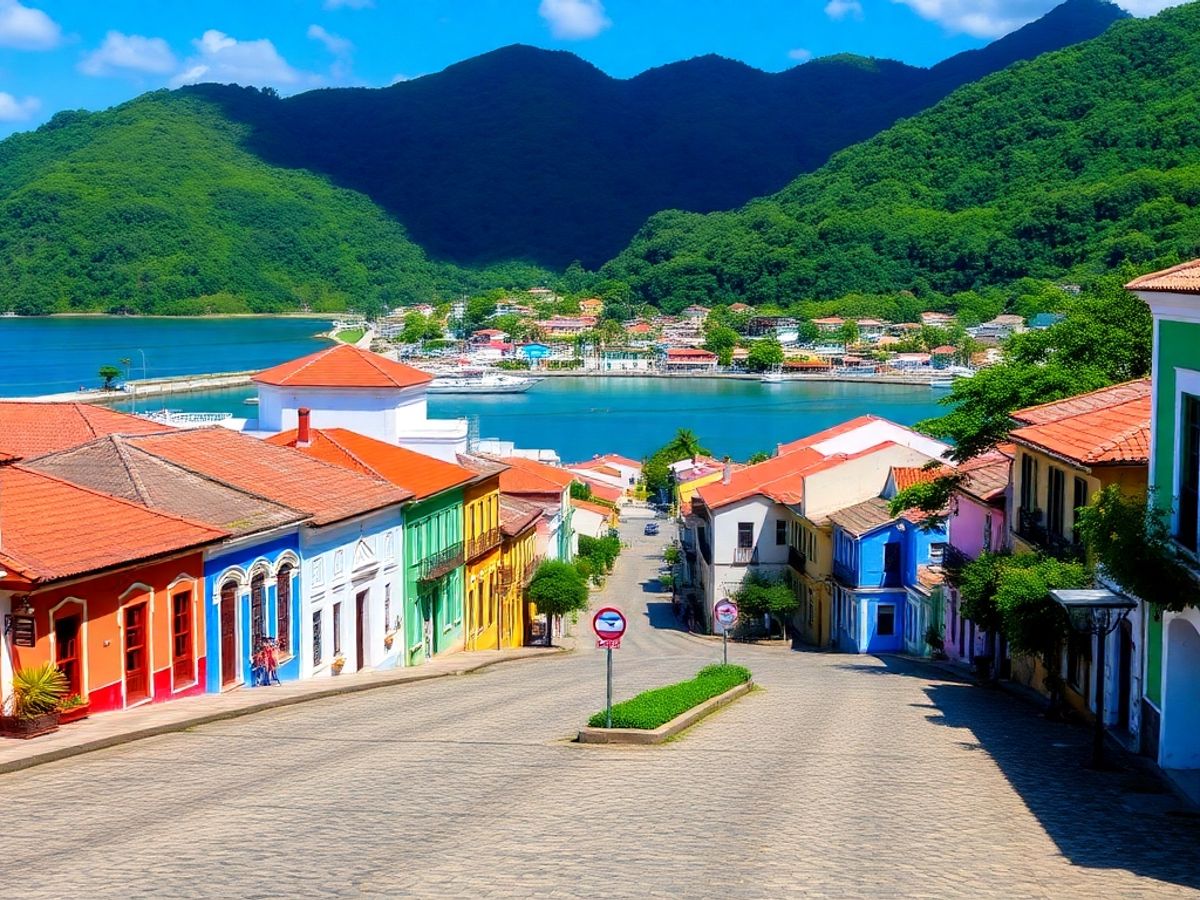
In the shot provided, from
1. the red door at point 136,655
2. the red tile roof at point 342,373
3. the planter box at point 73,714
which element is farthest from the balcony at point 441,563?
the planter box at point 73,714

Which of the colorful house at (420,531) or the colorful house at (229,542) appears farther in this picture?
the colorful house at (420,531)

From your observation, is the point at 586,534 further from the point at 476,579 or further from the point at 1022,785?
the point at 1022,785

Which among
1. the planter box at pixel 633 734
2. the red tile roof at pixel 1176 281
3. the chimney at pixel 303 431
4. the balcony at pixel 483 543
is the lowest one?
the balcony at pixel 483 543

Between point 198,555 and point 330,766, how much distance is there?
599cm

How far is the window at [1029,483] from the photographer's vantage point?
2120 centimetres

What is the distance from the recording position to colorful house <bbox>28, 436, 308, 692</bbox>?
60.5 feet

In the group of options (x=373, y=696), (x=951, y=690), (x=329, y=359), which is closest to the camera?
(x=373, y=696)

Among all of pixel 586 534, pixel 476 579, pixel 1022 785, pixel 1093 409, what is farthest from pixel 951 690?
pixel 586 534

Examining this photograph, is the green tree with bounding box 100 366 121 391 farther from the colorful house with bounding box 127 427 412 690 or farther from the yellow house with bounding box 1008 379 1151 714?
the yellow house with bounding box 1008 379 1151 714

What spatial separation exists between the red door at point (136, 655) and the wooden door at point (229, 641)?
85.2 inches

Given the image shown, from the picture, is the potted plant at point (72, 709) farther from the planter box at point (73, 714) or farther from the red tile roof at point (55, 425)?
the red tile roof at point (55, 425)

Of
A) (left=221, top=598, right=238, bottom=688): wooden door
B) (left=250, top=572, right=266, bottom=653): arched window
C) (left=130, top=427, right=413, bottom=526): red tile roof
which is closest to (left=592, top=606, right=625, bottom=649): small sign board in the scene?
(left=221, top=598, right=238, bottom=688): wooden door

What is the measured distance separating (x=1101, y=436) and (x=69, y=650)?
1166 centimetres

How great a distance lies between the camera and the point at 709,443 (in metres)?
141
